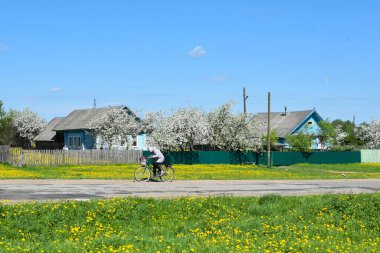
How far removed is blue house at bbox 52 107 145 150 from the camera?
63688 mm

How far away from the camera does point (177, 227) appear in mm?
12648

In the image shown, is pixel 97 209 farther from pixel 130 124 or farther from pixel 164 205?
pixel 130 124

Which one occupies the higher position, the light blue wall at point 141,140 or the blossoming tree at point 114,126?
the blossoming tree at point 114,126

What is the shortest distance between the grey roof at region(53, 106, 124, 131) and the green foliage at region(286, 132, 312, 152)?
20.5 m

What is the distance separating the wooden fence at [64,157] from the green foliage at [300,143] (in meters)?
18.3

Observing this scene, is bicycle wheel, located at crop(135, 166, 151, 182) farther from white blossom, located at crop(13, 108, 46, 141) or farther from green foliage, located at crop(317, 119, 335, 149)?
white blossom, located at crop(13, 108, 46, 141)

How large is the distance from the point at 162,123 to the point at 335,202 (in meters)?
39.3

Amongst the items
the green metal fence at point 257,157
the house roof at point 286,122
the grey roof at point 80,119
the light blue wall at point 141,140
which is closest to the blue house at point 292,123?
the house roof at point 286,122

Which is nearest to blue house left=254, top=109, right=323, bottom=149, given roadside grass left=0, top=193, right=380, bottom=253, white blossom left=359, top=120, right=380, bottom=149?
white blossom left=359, top=120, right=380, bottom=149

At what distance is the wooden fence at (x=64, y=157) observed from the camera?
4169 centimetres

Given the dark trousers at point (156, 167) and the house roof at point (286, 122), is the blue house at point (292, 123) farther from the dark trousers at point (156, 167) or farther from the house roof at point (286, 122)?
the dark trousers at point (156, 167)

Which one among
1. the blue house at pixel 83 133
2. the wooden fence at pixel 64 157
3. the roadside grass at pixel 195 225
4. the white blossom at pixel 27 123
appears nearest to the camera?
the roadside grass at pixel 195 225

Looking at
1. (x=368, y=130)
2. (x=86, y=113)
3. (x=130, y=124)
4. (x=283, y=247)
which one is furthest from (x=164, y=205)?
(x=368, y=130)

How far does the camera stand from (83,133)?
6888cm
